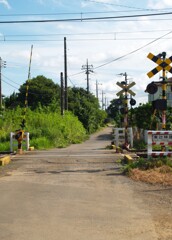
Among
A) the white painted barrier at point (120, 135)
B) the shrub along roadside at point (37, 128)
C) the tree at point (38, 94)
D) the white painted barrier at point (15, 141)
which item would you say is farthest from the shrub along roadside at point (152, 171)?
the tree at point (38, 94)

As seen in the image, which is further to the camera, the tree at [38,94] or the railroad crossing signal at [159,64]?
the tree at [38,94]

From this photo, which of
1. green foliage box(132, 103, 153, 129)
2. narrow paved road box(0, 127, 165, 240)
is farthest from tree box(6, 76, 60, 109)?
narrow paved road box(0, 127, 165, 240)

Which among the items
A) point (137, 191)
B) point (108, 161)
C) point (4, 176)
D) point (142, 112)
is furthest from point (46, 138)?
point (137, 191)

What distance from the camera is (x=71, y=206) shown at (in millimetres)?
7711

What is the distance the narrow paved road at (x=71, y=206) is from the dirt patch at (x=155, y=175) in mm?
376

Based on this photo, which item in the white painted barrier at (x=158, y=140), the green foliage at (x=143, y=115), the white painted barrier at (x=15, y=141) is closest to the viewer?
the white painted barrier at (x=158, y=140)

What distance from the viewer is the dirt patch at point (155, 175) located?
33.7ft

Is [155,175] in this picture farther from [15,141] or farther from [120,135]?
[120,135]

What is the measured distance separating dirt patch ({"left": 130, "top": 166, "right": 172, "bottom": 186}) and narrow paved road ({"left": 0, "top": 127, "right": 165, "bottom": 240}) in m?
0.38

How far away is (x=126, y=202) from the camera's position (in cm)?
816

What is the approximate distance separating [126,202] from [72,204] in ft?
3.65

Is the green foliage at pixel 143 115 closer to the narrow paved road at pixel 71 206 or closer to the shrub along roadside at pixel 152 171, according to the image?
the narrow paved road at pixel 71 206

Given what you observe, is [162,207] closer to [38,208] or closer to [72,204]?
[72,204]

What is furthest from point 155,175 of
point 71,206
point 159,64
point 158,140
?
point 159,64
